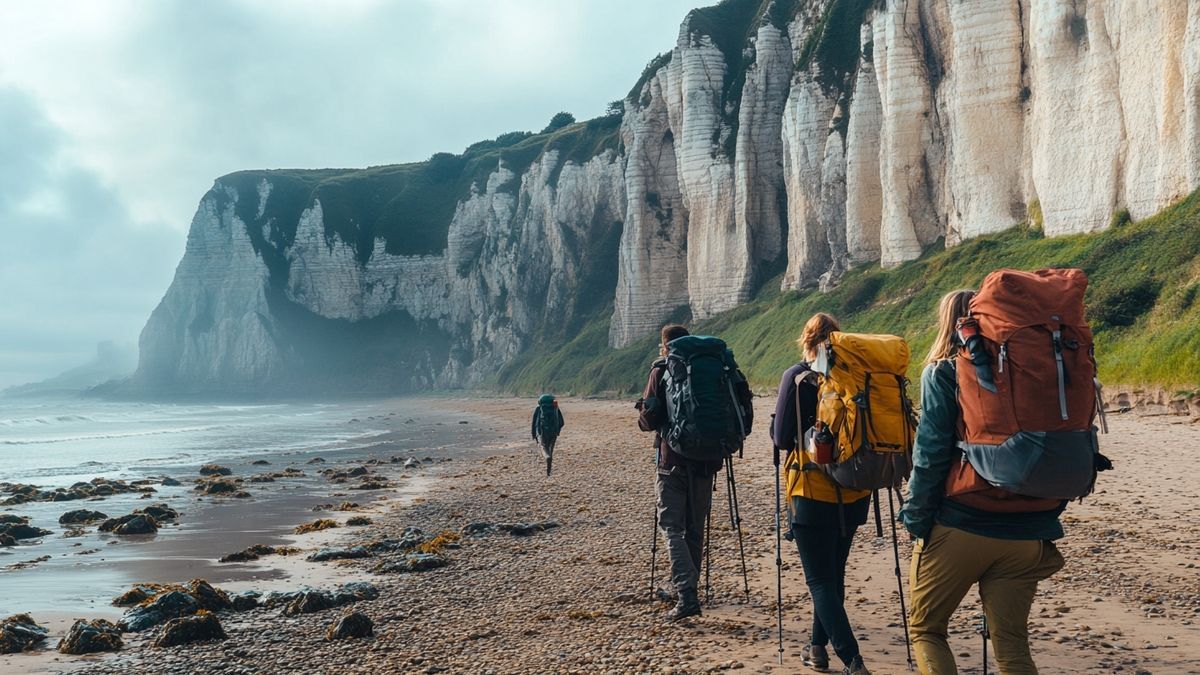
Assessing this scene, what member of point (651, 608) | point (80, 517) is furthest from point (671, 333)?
point (80, 517)

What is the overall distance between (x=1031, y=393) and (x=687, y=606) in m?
4.21

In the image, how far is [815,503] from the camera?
551cm

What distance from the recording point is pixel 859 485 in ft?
16.7

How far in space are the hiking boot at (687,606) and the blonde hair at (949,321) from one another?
3.70 metres

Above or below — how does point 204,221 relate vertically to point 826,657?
above

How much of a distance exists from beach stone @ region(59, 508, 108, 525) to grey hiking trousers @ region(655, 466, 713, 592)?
13815mm

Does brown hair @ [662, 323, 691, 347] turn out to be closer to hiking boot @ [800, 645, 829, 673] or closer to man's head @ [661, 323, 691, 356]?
man's head @ [661, 323, 691, 356]

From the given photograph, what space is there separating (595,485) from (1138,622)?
1237 cm

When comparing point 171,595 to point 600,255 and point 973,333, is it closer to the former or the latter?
point 973,333

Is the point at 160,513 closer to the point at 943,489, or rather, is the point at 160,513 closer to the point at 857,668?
the point at 857,668

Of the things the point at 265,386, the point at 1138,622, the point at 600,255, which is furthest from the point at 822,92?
the point at 265,386

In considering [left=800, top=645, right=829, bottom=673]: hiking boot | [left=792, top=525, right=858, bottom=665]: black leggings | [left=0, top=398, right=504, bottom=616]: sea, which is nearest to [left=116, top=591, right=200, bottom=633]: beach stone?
[left=0, top=398, right=504, bottom=616]: sea

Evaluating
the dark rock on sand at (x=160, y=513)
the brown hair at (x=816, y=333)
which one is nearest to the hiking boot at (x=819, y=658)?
the brown hair at (x=816, y=333)

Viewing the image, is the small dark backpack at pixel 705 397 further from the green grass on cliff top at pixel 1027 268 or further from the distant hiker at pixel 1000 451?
the green grass on cliff top at pixel 1027 268
